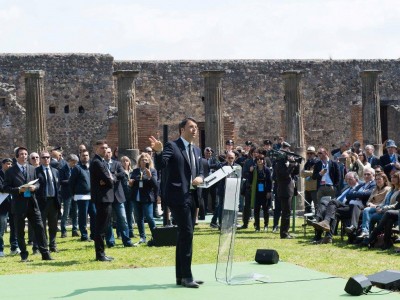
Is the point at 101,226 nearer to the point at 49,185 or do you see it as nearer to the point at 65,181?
the point at 49,185

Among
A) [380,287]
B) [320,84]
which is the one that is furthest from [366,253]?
[320,84]

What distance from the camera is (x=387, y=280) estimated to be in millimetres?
9484

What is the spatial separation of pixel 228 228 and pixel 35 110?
47.3 feet

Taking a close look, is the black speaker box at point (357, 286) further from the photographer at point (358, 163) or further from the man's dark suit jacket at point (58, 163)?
the man's dark suit jacket at point (58, 163)

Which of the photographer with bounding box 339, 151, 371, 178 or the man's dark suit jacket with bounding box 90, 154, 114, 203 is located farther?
the photographer with bounding box 339, 151, 371, 178

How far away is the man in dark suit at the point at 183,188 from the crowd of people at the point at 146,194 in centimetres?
12

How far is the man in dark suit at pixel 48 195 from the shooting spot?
46.2 ft

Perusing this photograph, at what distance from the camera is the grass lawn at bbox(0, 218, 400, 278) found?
11891mm

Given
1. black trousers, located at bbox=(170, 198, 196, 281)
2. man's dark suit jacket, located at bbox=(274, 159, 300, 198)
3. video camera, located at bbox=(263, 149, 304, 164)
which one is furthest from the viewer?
man's dark suit jacket, located at bbox=(274, 159, 300, 198)

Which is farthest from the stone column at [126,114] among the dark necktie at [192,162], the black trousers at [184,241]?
the black trousers at [184,241]

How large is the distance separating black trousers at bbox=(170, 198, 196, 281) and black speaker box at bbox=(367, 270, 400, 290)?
1.97 metres

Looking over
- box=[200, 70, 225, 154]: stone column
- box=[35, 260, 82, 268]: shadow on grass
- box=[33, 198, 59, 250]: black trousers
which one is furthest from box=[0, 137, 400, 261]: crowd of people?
box=[200, 70, 225, 154]: stone column

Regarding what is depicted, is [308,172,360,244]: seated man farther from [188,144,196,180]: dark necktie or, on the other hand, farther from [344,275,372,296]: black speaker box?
[344,275,372,296]: black speaker box

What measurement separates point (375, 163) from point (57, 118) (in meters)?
16.0
